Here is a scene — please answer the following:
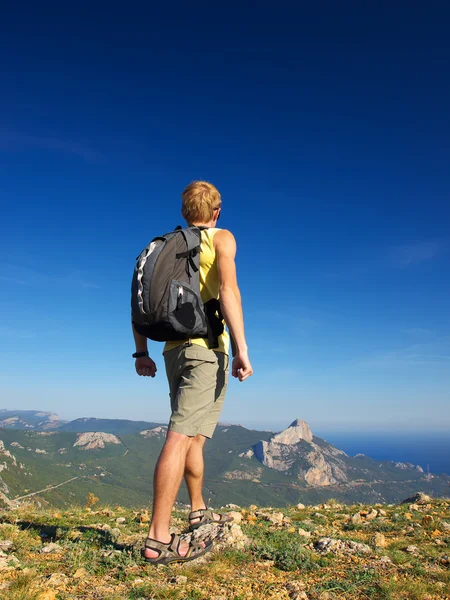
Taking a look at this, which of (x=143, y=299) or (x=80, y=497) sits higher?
(x=143, y=299)

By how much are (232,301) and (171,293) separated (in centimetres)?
64

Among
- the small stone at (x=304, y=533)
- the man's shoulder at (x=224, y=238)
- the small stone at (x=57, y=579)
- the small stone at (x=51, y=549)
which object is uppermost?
the man's shoulder at (x=224, y=238)

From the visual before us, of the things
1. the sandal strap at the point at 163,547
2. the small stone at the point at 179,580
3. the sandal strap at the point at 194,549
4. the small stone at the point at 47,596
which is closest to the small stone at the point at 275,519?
the sandal strap at the point at 194,549

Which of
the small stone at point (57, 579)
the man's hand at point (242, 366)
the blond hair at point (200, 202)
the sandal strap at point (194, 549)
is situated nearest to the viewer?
the small stone at point (57, 579)

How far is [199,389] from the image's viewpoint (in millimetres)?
4090

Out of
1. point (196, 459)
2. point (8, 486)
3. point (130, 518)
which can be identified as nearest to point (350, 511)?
point (130, 518)

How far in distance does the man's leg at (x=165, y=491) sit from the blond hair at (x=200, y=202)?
2521 millimetres

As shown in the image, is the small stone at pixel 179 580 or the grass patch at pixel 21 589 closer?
the grass patch at pixel 21 589

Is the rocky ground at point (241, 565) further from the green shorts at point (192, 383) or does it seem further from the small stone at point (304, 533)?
the green shorts at point (192, 383)

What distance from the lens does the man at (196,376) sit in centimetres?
375

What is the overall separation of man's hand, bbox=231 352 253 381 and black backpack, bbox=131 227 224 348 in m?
0.30

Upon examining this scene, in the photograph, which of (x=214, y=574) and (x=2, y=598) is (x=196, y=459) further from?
(x=2, y=598)

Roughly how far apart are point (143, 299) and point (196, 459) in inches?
79.5

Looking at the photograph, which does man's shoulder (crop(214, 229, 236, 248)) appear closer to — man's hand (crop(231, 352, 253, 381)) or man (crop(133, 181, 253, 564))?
man (crop(133, 181, 253, 564))
